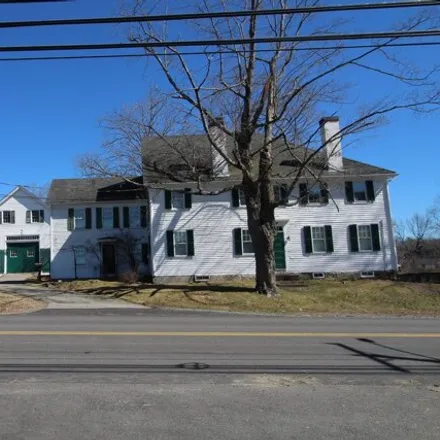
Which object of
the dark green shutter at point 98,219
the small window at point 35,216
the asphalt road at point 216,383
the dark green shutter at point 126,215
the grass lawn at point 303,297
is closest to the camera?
the asphalt road at point 216,383

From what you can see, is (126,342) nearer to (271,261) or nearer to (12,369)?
(12,369)

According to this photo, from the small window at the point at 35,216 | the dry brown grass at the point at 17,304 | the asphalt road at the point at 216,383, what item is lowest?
the asphalt road at the point at 216,383

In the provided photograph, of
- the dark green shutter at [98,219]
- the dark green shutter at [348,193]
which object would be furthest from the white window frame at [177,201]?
the dark green shutter at [348,193]

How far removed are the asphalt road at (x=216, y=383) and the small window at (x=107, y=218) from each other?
81.4 feet

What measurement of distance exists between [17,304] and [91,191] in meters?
19.8

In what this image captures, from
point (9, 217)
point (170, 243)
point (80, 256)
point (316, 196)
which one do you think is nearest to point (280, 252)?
point (316, 196)

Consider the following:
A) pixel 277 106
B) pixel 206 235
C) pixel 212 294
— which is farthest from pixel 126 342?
pixel 206 235

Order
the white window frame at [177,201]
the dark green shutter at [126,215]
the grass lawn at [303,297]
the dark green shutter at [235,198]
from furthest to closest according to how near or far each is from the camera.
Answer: the dark green shutter at [126,215]
the white window frame at [177,201]
the dark green shutter at [235,198]
the grass lawn at [303,297]

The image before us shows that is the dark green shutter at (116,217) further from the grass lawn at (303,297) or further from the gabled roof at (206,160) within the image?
the grass lawn at (303,297)

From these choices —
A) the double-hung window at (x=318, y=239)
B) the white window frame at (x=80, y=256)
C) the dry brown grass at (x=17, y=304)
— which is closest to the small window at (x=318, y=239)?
the double-hung window at (x=318, y=239)

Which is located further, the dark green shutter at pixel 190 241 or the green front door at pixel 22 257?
the green front door at pixel 22 257

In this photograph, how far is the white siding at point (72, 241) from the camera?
37000 mm

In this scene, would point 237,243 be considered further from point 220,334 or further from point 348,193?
point 220,334

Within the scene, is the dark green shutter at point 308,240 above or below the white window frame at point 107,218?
below
